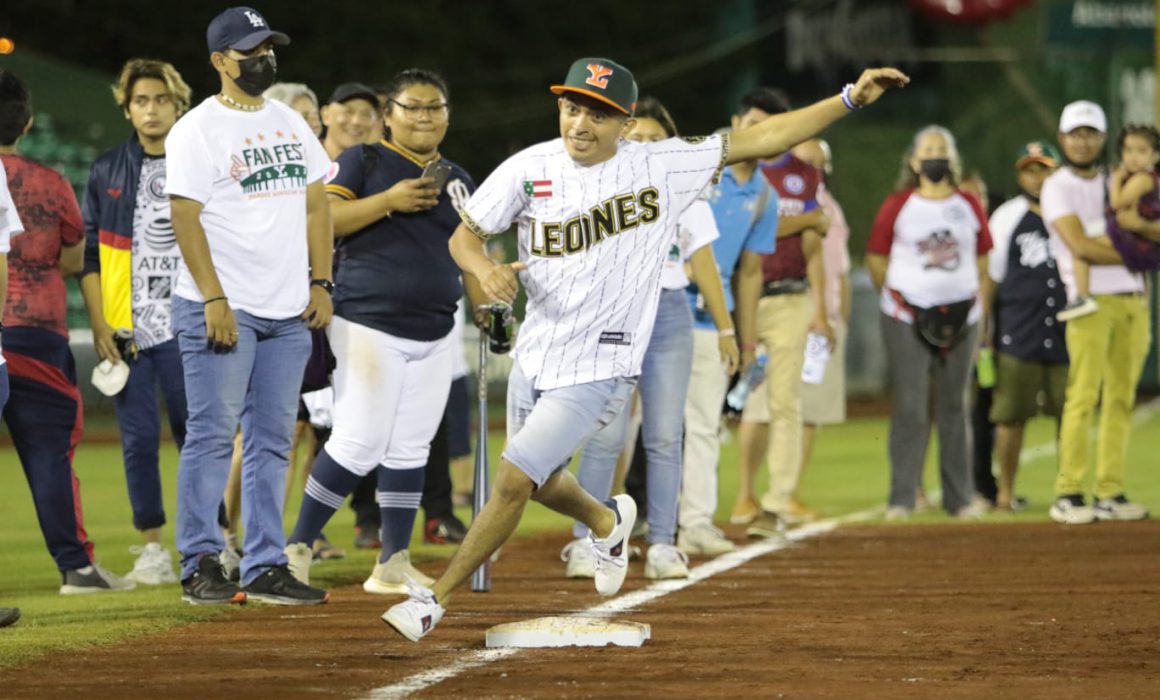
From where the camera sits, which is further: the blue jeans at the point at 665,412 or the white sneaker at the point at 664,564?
the blue jeans at the point at 665,412

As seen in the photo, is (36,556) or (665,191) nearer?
(665,191)

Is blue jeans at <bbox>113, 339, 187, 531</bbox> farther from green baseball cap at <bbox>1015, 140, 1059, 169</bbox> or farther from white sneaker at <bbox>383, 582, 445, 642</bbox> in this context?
green baseball cap at <bbox>1015, 140, 1059, 169</bbox>

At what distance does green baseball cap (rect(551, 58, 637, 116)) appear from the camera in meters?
7.59

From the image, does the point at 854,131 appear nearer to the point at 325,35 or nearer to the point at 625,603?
the point at 325,35

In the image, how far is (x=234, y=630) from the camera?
7.87 m

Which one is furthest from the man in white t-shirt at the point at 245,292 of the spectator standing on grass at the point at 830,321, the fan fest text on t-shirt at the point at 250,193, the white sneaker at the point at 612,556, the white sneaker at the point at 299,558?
the spectator standing on grass at the point at 830,321

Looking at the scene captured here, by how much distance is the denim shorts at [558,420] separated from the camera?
7383mm

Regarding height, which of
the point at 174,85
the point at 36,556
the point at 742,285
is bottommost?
the point at 36,556

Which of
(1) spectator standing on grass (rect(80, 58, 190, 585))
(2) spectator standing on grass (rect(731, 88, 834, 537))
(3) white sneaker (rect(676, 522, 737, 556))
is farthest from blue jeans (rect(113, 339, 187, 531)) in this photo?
(2) spectator standing on grass (rect(731, 88, 834, 537))

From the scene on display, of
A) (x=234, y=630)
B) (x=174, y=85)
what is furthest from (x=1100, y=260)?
(x=234, y=630)

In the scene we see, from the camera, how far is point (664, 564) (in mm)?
9727

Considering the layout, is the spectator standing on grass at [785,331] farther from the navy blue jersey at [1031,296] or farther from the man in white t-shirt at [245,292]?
the man in white t-shirt at [245,292]

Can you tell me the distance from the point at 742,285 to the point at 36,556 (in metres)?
4.12

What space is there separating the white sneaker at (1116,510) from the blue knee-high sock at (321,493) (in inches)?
212
